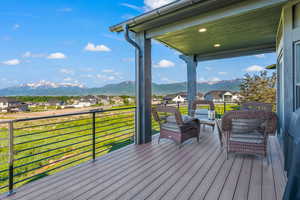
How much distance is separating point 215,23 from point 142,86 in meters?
1.98

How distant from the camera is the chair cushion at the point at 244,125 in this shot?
2.53 metres

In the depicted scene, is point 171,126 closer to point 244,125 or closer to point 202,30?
point 244,125

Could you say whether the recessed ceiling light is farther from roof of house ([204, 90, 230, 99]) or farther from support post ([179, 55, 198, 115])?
roof of house ([204, 90, 230, 99])

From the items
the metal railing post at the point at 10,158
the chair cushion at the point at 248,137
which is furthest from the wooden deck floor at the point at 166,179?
the chair cushion at the point at 248,137

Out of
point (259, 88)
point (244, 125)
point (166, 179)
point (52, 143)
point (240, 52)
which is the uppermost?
point (240, 52)

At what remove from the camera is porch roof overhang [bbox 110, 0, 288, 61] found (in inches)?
104

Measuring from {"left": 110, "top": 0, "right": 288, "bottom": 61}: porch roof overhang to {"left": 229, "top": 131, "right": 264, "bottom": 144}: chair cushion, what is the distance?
80.0 inches

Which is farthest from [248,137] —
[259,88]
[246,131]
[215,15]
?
[259,88]

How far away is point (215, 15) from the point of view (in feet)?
9.27

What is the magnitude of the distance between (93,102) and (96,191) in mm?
3865

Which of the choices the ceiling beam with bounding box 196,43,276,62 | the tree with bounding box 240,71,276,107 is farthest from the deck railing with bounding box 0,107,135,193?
the tree with bounding box 240,71,276,107

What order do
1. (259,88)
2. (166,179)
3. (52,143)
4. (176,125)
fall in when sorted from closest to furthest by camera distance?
(166,179) → (52,143) → (176,125) → (259,88)

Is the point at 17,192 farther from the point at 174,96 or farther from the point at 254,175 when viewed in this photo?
the point at 174,96

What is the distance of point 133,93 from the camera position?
3746mm
